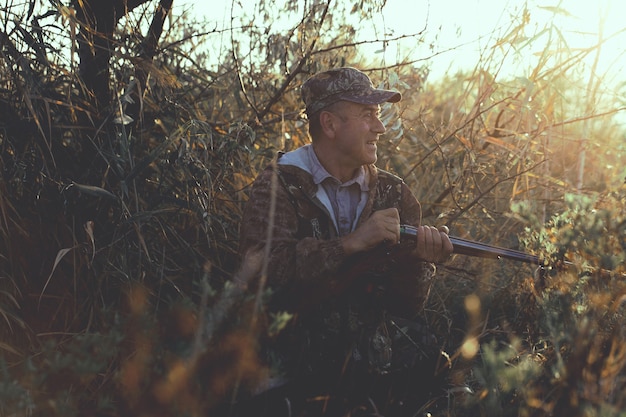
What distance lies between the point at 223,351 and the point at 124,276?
102 centimetres

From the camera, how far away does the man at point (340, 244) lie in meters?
2.91

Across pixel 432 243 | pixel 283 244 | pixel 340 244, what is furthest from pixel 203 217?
pixel 432 243

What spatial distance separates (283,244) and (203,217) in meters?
0.48

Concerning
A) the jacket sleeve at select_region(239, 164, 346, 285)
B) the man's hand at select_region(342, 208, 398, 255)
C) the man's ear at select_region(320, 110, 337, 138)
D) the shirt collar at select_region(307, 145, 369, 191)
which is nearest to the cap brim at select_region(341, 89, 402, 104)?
the man's ear at select_region(320, 110, 337, 138)

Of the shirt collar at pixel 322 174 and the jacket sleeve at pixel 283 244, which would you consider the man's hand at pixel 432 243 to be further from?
the shirt collar at pixel 322 174

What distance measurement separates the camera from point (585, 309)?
236 cm

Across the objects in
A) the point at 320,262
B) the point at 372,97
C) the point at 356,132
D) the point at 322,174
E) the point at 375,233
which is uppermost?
the point at 372,97

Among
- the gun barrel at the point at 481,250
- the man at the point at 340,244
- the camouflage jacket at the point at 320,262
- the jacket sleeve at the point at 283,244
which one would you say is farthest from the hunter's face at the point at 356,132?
the gun barrel at the point at 481,250

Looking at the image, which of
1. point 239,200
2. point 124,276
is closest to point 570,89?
point 239,200

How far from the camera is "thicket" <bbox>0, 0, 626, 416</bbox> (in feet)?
7.29

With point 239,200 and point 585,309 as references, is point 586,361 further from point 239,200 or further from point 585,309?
point 239,200

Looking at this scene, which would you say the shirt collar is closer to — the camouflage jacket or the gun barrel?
the camouflage jacket

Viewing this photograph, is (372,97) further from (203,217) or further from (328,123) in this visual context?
(203,217)

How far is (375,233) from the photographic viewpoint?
9.29ft
